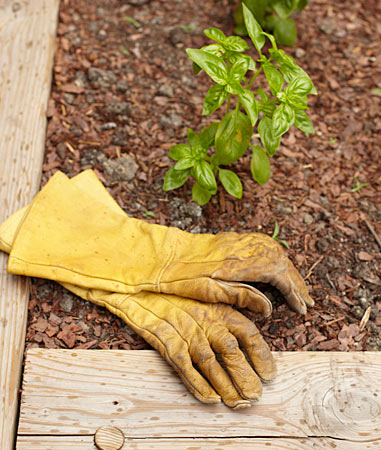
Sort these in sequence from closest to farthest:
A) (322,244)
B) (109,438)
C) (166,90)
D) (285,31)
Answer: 1. (109,438)
2. (322,244)
3. (166,90)
4. (285,31)

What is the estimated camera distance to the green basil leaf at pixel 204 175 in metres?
2.61

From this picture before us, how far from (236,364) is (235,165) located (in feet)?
4.03

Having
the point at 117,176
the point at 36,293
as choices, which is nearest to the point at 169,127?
the point at 117,176

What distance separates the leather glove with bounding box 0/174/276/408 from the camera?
2.20 metres

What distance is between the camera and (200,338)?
2.29 m

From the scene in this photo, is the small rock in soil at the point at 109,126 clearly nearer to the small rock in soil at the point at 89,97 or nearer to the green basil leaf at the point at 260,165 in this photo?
the small rock in soil at the point at 89,97

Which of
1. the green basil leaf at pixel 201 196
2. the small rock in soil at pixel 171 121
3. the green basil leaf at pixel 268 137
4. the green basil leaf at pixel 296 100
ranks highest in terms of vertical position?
the green basil leaf at pixel 296 100

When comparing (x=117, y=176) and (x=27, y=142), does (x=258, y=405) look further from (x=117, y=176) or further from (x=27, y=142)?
(x=27, y=142)

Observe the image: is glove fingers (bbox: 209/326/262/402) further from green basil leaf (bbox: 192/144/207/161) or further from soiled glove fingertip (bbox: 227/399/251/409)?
green basil leaf (bbox: 192/144/207/161)

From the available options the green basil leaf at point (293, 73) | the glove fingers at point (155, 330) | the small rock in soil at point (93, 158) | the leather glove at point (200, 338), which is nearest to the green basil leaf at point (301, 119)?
the green basil leaf at point (293, 73)

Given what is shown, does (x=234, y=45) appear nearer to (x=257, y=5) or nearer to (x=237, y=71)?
(x=237, y=71)

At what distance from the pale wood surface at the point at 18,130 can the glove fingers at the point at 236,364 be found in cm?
85

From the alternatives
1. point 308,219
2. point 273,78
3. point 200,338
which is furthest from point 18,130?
point 308,219

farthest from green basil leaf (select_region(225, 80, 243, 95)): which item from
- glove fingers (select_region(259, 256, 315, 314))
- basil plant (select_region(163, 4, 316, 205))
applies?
glove fingers (select_region(259, 256, 315, 314))
